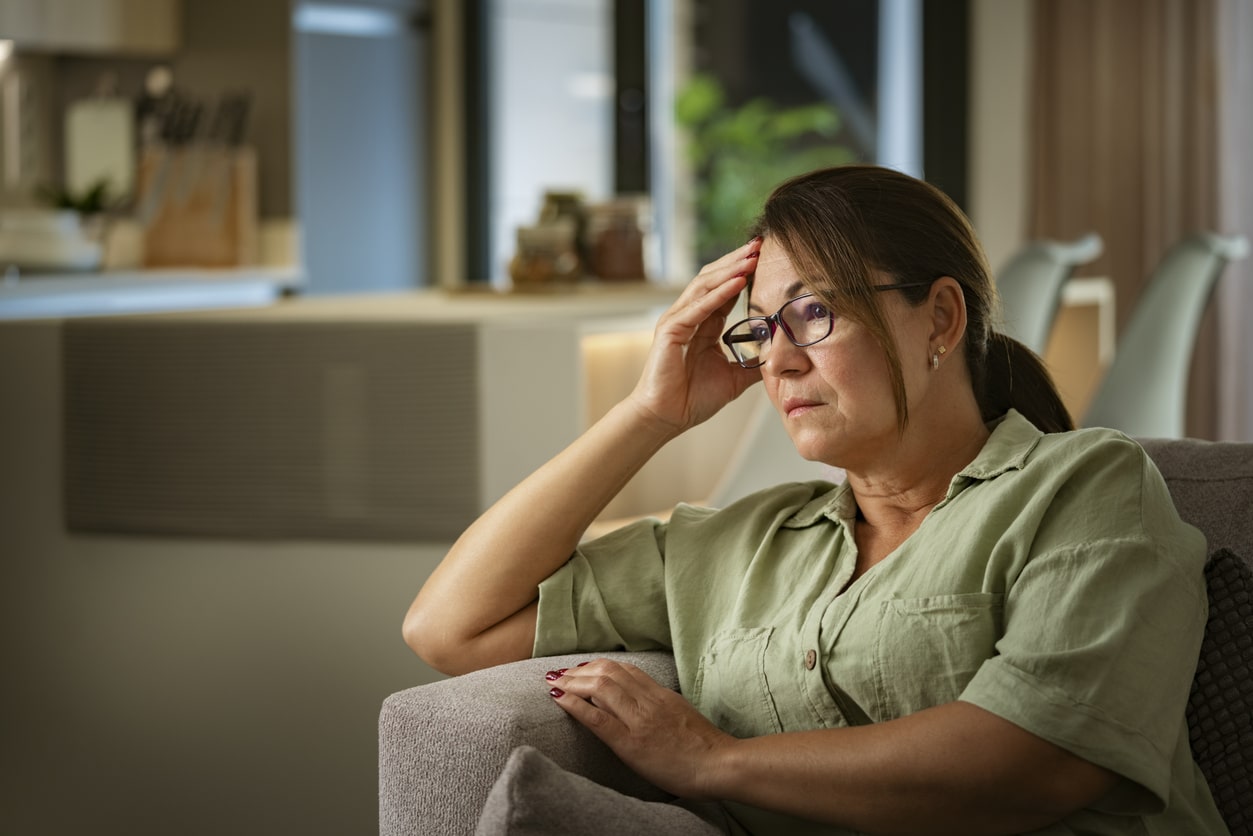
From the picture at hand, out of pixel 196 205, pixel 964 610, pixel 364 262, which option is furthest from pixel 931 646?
pixel 364 262

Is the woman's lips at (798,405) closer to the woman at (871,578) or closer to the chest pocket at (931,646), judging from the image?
the woman at (871,578)

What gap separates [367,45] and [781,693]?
445cm

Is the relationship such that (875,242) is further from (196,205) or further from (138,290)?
(196,205)

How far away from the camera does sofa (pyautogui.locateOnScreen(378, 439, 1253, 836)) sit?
130cm

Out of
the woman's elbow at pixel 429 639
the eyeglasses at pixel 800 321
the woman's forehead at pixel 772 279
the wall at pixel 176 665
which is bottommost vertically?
the wall at pixel 176 665

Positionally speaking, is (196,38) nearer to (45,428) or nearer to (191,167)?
(191,167)

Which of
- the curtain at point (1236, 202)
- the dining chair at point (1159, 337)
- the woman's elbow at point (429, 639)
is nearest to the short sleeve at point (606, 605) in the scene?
the woman's elbow at point (429, 639)

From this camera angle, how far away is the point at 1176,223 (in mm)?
4602

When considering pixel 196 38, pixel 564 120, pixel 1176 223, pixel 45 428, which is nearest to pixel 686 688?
pixel 45 428

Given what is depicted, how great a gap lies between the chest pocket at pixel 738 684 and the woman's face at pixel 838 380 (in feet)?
0.65

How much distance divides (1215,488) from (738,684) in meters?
0.54

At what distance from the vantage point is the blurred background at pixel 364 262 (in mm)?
2166

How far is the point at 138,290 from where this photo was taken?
4223 millimetres

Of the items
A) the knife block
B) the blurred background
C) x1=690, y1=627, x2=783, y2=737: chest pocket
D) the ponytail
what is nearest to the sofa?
x1=690, y1=627, x2=783, y2=737: chest pocket
